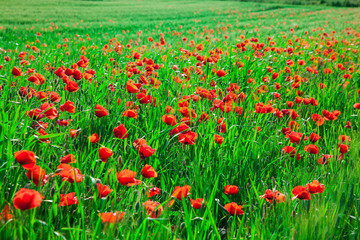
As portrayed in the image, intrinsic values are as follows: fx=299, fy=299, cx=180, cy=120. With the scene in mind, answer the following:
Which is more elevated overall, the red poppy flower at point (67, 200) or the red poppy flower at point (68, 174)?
the red poppy flower at point (68, 174)

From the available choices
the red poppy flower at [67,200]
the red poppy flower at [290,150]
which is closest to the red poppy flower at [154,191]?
the red poppy flower at [67,200]

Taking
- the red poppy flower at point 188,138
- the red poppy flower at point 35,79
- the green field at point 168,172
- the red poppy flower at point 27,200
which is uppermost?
the red poppy flower at point 35,79

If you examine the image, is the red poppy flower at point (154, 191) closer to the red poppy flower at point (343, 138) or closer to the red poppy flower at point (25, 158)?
the red poppy flower at point (25, 158)

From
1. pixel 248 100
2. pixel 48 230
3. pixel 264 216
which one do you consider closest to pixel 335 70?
pixel 248 100

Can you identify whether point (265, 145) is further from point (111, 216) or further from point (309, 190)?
point (111, 216)

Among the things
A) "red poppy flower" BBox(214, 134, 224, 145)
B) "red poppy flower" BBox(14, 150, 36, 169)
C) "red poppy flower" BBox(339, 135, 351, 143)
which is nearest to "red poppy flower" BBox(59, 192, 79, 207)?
"red poppy flower" BBox(14, 150, 36, 169)

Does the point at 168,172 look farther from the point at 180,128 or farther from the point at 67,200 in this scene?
the point at 67,200

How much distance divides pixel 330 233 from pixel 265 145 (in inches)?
30.5

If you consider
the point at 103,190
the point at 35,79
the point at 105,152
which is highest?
the point at 35,79

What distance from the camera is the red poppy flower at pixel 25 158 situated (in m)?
Result: 0.91

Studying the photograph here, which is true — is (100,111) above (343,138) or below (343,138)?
above

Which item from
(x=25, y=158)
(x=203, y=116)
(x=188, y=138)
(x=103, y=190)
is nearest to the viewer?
(x=25, y=158)

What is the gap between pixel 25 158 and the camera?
3.03 ft

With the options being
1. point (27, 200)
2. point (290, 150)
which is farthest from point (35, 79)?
point (290, 150)
